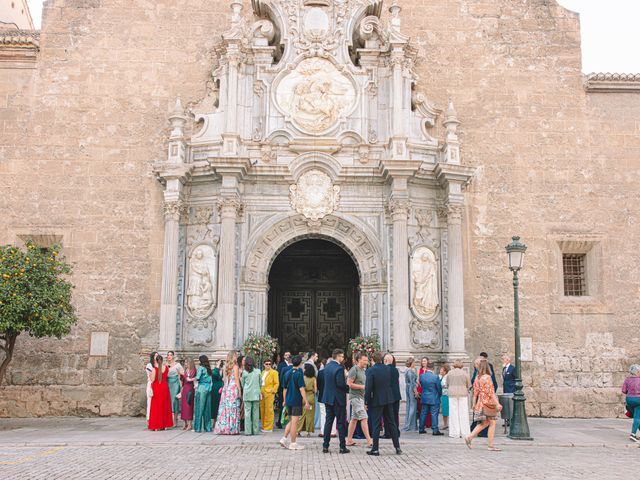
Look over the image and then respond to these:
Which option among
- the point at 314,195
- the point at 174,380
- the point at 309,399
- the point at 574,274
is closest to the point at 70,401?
the point at 174,380

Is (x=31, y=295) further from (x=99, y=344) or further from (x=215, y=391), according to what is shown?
(x=215, y=391)

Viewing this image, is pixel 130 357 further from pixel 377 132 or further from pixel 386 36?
pixel 386 36

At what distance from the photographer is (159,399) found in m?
14.4

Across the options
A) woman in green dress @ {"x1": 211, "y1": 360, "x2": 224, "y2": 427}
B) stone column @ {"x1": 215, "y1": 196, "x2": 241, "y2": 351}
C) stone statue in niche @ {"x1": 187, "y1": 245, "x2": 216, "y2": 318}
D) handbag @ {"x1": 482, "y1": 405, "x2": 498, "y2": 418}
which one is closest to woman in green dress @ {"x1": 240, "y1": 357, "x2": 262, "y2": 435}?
woman in green dress @ {"x1": 211, "y1": 360, "x2": 224, "y2": 427}

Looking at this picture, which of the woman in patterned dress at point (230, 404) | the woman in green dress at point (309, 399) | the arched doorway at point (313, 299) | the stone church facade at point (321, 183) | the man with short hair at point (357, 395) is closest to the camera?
the man with short hair at point (357, 395)

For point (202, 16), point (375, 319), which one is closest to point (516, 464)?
point (375, 319)

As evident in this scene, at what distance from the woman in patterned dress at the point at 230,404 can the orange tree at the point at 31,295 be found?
425 cm

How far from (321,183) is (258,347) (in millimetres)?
4488

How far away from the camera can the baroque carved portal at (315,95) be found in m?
17.7

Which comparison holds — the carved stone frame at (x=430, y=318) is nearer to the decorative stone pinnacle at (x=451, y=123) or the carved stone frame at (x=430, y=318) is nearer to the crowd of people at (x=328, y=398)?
the crowd of people at (x=328, y=398)

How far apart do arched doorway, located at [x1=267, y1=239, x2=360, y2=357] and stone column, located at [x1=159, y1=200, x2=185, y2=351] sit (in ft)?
12.8

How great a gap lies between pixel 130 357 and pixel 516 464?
1102 centimetres

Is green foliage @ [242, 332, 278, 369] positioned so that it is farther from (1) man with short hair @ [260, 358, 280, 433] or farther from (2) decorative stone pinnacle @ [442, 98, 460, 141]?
(2) decorative stone pinnacle @ [442, 98, 460, 141]

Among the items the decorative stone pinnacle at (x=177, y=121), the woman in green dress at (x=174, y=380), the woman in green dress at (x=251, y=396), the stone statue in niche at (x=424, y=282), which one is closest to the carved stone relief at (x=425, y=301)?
the stone statue in niche at (x=424, y=282)
